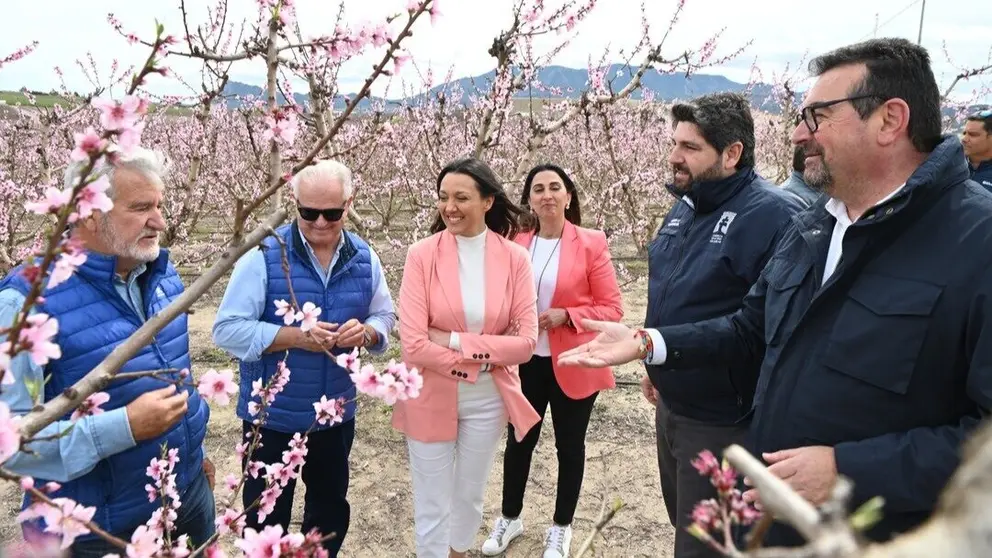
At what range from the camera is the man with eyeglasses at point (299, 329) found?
2309 millimetres

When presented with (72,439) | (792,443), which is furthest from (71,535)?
(792,443)

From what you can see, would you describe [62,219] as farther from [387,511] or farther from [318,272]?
[387,511]

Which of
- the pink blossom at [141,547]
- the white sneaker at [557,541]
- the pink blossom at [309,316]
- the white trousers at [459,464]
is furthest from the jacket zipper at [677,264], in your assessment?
the pink blossom at [141,547]

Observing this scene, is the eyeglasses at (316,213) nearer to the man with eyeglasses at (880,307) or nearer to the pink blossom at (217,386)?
the pink blossom at (217,386)

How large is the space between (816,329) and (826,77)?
0.69m

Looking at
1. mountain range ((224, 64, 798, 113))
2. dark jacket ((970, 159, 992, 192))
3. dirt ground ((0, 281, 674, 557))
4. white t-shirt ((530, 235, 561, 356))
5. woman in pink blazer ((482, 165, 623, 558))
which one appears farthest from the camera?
mountain range ((224, 64, 798, 113))

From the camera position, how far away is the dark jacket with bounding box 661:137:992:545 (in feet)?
4.10

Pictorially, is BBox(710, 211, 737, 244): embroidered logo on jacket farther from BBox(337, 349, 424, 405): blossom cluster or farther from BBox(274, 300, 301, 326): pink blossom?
BBox(274, 300, 301, 326): pink blossom

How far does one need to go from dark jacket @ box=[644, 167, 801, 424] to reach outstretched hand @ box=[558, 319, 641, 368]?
1.04 feet

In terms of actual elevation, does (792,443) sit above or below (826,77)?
below

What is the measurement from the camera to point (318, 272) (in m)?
2.40

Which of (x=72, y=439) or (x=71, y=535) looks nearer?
(x=71, y=535)

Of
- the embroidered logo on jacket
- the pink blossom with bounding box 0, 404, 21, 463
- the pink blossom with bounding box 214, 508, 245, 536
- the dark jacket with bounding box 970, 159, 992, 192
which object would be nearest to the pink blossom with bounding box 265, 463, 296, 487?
the pink blossom with bounding box 214, 508, 245, 536

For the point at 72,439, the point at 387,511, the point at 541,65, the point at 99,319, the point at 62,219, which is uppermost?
the point at 541,65
